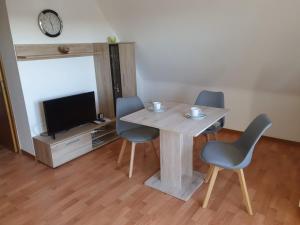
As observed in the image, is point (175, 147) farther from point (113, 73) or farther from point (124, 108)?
point (113, 73)

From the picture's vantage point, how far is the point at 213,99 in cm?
306

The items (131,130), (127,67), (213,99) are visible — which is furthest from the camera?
(127,67)

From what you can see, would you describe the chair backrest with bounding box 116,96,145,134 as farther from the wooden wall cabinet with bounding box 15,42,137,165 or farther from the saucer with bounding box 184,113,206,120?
the saucer with bounding box 184,113,206,120

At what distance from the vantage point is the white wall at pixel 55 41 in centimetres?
276

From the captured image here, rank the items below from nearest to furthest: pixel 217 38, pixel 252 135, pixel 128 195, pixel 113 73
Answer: pixel 252 135 < pixel 128 195 < pixel 217 38 < pixel 113 73

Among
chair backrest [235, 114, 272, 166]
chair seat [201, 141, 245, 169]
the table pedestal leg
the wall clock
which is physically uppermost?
the wall clock

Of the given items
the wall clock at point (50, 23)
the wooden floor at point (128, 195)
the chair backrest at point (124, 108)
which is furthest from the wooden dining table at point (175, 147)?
the wall clock at point (50, 23)

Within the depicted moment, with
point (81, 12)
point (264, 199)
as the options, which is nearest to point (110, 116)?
point (81, 12)

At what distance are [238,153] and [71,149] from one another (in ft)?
6.63

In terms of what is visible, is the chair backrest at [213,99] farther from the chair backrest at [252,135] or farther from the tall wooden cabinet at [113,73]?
the tall wooden cabinet at [113,73]

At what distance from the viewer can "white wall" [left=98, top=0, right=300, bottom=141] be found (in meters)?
2.51

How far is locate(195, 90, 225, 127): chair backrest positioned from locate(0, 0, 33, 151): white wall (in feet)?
7.37

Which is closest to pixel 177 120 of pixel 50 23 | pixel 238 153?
pixel 238 153

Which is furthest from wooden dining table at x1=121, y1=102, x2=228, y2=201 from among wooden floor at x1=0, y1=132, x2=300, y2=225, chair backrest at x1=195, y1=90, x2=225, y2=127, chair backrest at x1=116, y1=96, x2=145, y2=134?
chair backrest at x1=195, y1=90, x2=225, y2=127
